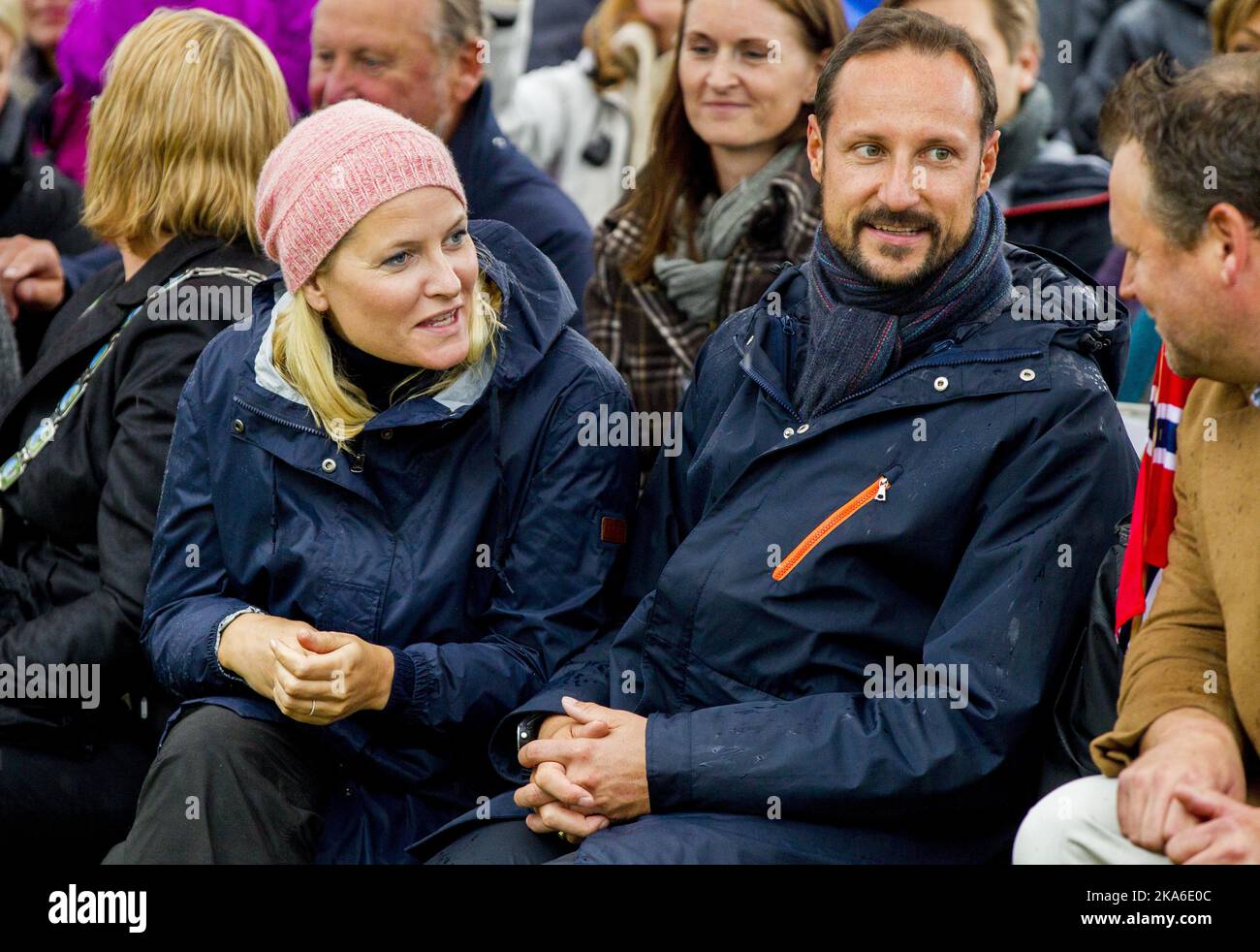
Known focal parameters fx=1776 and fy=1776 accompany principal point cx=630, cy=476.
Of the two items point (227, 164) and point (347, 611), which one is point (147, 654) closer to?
point (347, 611)

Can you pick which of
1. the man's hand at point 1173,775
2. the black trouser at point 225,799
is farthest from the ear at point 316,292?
the man's hand at point 1173,775

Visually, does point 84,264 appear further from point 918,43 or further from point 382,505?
point 918,43

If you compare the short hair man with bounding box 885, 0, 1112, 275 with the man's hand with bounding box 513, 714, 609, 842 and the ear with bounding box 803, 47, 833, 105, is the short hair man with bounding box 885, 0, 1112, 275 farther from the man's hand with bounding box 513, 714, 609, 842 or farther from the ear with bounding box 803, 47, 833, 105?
the man's hand with bounding box 513, 714, 609, 842

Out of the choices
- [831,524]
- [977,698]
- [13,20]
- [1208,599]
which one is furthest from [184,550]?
[13,20]

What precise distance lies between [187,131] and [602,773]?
1.83 m

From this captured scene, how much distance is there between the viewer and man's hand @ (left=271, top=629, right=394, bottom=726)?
3.22 m

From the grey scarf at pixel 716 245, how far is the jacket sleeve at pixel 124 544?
124 centimetres

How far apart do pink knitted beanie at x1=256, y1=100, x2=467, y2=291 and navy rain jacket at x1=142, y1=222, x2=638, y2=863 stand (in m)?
0.24

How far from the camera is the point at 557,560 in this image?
3.54m

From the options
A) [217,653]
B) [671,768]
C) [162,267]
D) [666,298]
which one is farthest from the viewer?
[666,298]

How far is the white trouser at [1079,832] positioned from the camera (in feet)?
8.78

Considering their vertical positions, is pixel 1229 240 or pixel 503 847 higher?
pixel 1229 240

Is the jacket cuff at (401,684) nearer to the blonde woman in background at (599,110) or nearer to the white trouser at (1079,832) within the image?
the white trouser at (1079,832)

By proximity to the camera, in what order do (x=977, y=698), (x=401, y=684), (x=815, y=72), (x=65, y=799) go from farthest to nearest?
(x=815, y=72)
(x=65, y=799)
(x=401, y=684)
(x=977, y=698)
